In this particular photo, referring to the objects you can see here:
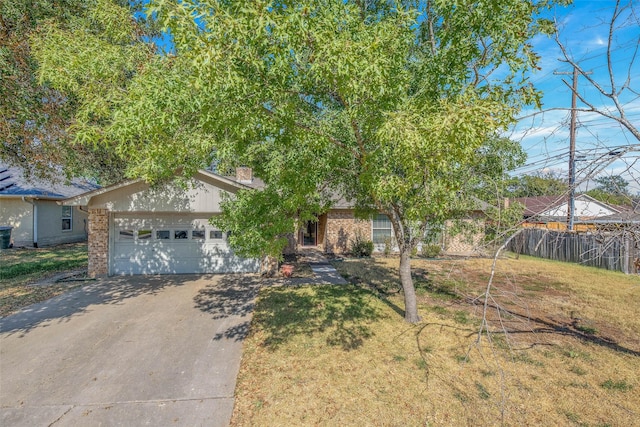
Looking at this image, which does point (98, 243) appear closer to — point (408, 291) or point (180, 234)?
point (180, 234)

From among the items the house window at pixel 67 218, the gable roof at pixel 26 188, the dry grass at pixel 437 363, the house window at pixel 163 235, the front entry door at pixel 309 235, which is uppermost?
the gable roof at pixel 26 188

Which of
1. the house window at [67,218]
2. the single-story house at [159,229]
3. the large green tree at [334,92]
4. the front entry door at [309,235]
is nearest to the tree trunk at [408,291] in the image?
the large green tree at [334,92]

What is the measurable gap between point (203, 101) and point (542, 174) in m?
4.19

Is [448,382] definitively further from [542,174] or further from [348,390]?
[542,174]

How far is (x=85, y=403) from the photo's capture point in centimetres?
423

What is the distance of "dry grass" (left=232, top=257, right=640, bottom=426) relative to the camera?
409cm

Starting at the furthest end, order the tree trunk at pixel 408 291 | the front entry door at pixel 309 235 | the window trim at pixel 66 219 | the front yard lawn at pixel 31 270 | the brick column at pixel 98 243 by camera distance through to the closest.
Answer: the front entry door at pixel 309 235 < the window trim at pixel 66 219 < the brick column at pixel 98 243 < the front yard lawn at pixel 31 270 < the tree trunk at pixel 408 291

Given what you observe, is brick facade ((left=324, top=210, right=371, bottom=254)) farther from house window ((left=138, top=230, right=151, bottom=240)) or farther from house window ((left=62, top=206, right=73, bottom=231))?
house window ((left=62, top=206, right=73, bottom=231))

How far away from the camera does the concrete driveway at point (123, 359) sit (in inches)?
161

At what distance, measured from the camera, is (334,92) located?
5.23 metres

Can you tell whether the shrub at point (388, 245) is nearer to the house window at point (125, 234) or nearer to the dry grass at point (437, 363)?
the dry grass at point (437, 363)

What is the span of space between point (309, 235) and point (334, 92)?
18.0 meters

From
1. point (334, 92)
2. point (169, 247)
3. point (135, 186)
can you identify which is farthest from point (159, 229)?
point (334, 92)

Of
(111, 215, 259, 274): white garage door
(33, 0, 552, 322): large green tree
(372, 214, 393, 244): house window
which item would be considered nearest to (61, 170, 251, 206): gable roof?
(111, 215, 259, 274): white garage door
